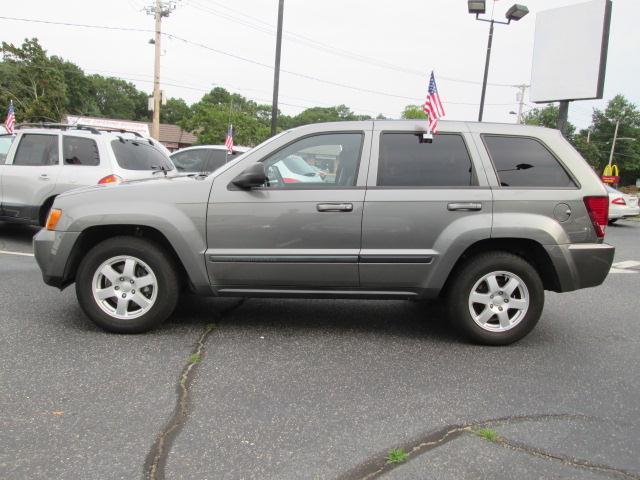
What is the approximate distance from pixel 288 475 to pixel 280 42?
14807 mm

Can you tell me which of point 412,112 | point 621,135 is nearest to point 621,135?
point 621,135

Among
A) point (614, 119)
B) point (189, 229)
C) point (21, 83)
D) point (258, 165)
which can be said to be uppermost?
point (614, 119)

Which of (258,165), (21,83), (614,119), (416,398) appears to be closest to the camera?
(416,398)

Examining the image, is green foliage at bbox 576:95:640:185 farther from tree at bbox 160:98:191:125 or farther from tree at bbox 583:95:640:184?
tree at bbox 160:98:191:125

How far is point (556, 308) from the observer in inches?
226

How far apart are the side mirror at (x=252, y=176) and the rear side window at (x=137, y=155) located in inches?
169

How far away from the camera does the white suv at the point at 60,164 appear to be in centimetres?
770

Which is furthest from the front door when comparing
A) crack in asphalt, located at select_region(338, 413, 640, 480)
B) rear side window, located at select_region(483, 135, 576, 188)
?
crack in asphalt, located at select_region(338, 413, 640, 480)

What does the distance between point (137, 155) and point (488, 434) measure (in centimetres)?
668

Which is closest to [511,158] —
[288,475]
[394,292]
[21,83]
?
[394,292]

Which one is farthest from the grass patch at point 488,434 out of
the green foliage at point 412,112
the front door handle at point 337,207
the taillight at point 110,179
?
the green foliage at point 412,112

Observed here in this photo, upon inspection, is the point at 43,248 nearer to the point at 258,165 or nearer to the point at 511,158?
the point at 258,165

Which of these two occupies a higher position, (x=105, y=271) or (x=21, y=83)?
(x=21, y=83)

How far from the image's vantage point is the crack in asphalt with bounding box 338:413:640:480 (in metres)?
2.52
